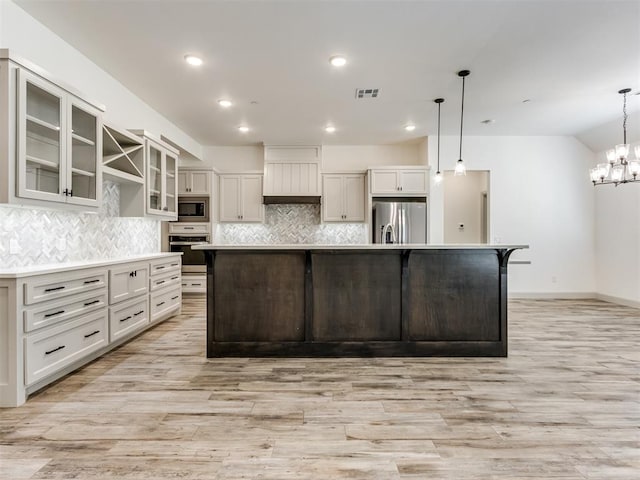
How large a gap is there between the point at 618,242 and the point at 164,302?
7.18 meters

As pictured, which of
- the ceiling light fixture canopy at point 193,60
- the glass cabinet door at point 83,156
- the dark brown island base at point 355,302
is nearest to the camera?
the glass cabinet door at point 83,156

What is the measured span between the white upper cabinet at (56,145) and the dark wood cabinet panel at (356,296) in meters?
2.13

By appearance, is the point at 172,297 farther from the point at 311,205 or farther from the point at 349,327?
the point at 311,205

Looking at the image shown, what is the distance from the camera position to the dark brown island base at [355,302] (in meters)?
3.09

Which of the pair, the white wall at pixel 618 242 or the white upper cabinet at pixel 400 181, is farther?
the white upper cabinet at pixel 400 181

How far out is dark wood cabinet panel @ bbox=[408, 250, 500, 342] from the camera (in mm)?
3125

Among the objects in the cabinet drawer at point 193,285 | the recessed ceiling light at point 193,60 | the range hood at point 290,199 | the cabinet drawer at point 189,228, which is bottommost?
the cabinet drawer at point 193,285

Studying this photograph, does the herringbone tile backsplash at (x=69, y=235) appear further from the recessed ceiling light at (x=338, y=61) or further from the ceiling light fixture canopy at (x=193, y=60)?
the recessed ceiling light at (x=338, y=61)

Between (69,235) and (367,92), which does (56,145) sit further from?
(367,92)

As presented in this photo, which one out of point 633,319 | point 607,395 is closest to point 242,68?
point 607,395

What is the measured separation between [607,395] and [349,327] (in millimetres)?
1942

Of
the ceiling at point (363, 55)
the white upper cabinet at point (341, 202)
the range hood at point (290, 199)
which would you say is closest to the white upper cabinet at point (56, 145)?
the ceiling at point (363, 55)

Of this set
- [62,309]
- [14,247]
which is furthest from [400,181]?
[14,247]

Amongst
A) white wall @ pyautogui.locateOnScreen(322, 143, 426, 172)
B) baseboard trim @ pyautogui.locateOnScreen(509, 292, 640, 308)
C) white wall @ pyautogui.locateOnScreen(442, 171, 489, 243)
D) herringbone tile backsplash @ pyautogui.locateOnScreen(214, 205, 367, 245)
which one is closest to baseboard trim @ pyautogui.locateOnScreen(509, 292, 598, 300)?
baseboard trim @ pyautogui.locateOnScreen(509, 292, 640, 308)
